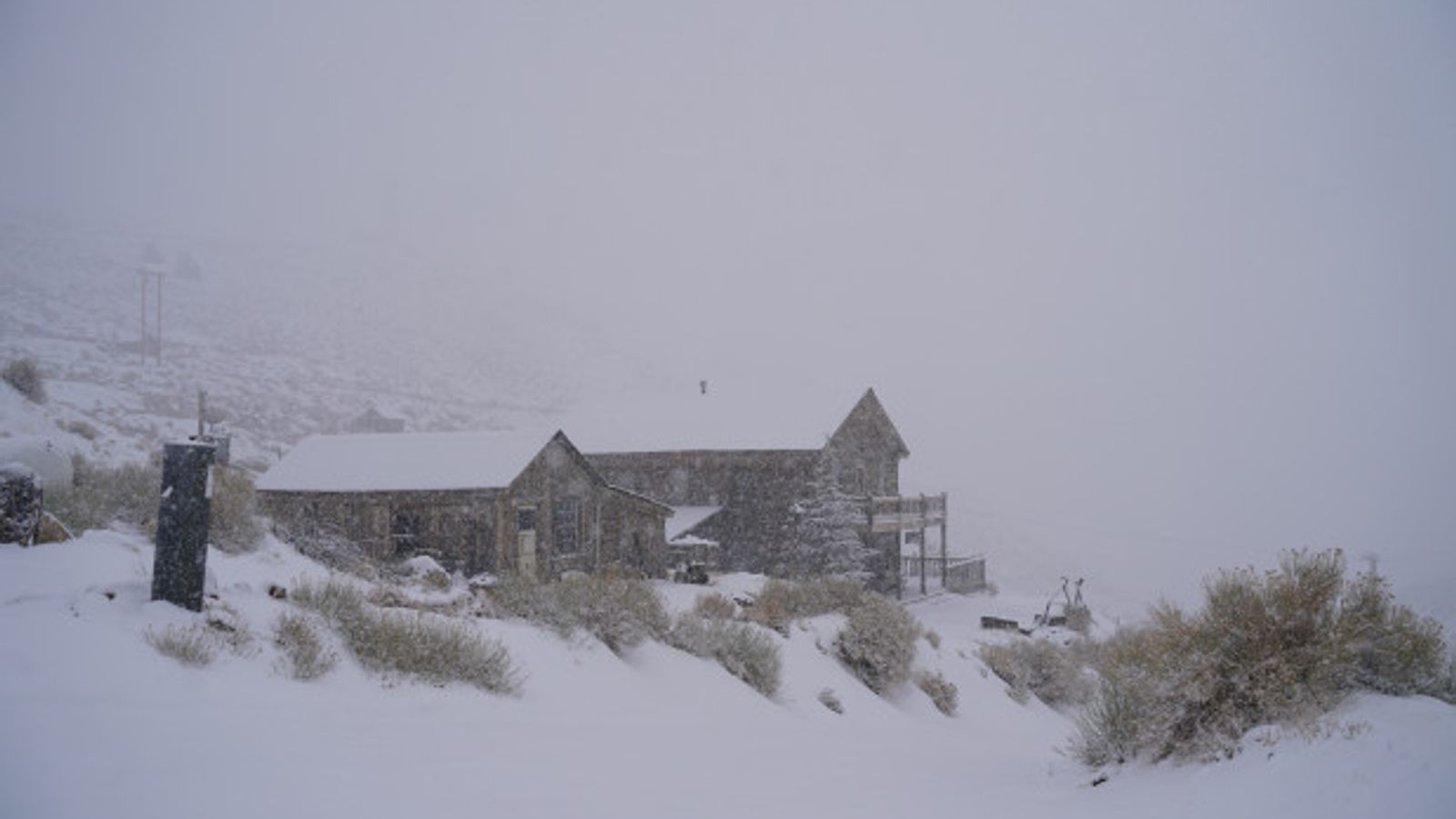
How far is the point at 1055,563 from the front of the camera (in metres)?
79.7

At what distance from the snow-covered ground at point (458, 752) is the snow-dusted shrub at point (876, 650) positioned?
581 centimetres

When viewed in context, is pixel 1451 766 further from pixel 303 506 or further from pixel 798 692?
pixel 303 506

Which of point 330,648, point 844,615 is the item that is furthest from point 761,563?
point 330,648

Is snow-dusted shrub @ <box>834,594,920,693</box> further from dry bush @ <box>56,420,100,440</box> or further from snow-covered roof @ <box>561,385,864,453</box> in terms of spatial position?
dry bush @ <box>56,420,100,440</box>

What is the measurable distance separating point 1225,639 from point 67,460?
62.9 ft

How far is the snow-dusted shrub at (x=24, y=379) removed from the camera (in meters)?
28.7

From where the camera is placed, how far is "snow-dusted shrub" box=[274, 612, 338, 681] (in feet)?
22.7

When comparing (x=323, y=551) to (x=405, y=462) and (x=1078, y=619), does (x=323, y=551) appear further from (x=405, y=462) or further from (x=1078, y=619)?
(x=1078, y=619)

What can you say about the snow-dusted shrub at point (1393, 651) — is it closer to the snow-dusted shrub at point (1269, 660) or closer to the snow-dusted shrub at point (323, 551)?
the snow-dusted shrub at point (1269, 660)

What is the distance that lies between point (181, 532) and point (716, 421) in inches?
1102

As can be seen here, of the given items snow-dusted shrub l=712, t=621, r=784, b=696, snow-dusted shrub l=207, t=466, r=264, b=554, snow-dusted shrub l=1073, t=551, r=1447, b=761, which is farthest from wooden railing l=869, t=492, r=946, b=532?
snow-dusted shrub l=1073, t=551, r=1447, b=761

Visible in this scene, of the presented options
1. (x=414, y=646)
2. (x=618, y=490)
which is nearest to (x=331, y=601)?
(x=414, y=646)

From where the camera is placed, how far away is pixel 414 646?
25.6 feet

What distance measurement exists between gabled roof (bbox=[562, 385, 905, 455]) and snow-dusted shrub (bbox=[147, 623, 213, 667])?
26.6m
